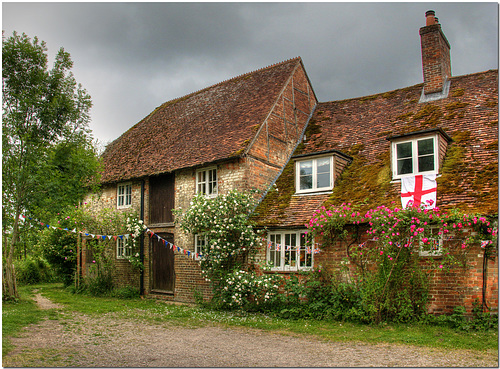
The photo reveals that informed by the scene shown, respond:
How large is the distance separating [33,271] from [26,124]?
49.7 ft

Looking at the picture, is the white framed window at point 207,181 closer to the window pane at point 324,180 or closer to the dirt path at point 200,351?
the window pane at point 324,180

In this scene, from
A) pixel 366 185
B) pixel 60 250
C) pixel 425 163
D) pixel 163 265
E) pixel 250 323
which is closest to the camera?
pixel 250 323

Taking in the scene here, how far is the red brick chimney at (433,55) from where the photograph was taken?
16.2 m

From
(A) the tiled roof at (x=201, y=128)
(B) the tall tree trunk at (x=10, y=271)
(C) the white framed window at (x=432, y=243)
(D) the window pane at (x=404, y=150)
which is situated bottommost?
(B) the tall tree trunk at (x=10, y=271)

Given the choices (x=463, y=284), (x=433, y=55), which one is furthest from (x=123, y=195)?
(x=463, y=284)

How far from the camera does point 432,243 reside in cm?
1101

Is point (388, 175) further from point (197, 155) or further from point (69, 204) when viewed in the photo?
point (69, 204)

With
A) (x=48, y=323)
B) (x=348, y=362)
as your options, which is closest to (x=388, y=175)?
(x=348, y=362)

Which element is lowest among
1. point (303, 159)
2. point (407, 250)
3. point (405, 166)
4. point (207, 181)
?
point (407, 250)

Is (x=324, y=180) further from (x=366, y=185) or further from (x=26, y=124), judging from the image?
(x=26, y=124)

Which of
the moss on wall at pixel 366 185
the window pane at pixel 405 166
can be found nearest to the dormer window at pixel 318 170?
the moss on wall at pixel 366 185

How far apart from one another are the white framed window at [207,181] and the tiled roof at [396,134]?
2.14 m

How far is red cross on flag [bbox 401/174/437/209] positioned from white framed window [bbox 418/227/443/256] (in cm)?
101

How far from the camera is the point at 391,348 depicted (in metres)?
9.00
